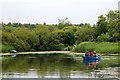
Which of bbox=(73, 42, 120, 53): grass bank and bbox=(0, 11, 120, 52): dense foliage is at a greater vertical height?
bbox=(0, 11, 120, 52): dense foliage

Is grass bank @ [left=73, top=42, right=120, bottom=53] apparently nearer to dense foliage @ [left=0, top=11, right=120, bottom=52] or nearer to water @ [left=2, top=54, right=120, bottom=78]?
dense foliage @ [left=0, top=11, right=120, bottom=52]

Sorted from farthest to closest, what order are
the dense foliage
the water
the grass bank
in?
the dense foliage < the grass bank < the water

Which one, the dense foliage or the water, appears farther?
the dense foliage

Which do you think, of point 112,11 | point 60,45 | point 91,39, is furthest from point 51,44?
point 112,11

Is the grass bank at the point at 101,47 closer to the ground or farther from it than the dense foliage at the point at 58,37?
closer to the ground

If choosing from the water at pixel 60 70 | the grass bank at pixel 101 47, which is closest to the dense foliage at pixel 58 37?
the grass bank at pixel 101 47

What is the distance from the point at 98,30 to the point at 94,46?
45.3 ft

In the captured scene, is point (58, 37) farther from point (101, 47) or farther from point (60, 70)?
point (60, 70)

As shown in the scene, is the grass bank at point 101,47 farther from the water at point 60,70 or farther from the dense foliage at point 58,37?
the water at point 60,70

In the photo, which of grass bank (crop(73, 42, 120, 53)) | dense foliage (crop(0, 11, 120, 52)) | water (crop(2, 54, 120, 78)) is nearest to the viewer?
water (crop(2, 54, 120, 78))

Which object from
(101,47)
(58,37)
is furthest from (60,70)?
(58,37)

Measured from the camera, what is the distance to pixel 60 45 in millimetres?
84438

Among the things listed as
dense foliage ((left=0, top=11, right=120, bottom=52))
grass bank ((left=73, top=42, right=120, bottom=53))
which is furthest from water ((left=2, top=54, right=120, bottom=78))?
dense foliage ((left=0, top=11, right=120, bottom=52))

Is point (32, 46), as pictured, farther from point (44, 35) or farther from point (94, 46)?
point (94, 46)
